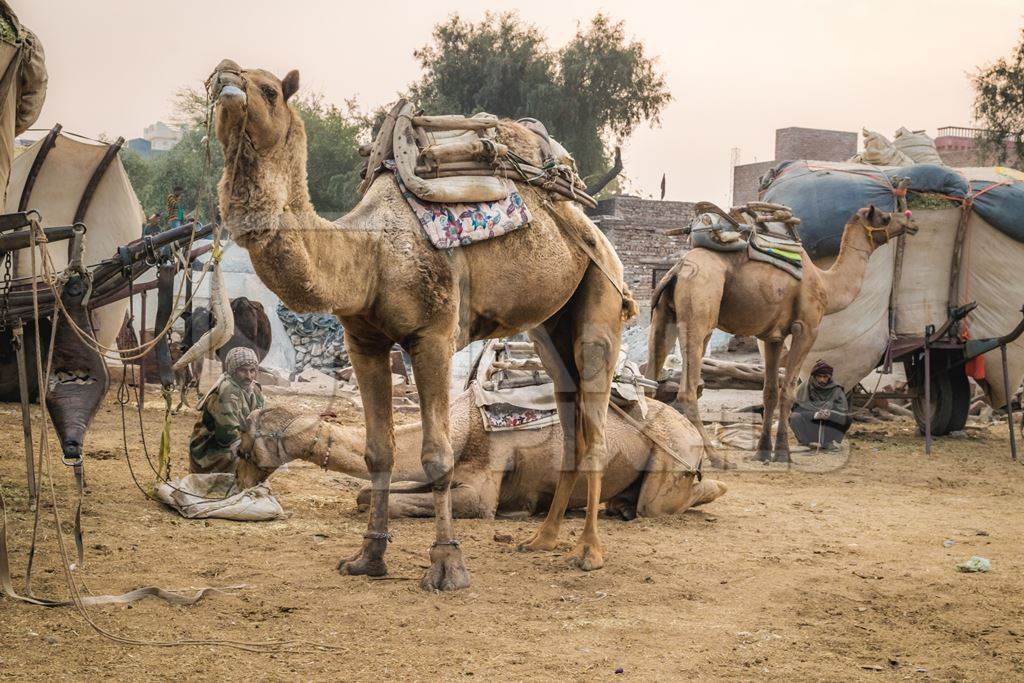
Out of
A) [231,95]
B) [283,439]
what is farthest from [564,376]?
[231,95]

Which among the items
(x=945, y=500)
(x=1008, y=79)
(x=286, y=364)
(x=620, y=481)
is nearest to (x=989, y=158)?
(x=1008, y=79)

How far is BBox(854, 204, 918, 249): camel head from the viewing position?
11.1 meters

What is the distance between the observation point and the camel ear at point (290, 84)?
434cm

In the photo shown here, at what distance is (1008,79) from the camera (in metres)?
23.9

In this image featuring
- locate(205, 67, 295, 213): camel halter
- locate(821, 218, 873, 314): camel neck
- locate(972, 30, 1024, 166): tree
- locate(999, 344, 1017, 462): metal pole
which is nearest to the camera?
locate(205, 67, 295, 213): camel halter

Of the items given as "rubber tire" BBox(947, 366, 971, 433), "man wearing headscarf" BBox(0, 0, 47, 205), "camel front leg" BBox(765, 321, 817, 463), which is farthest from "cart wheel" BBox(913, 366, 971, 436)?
"man wearing headscarf" BBox(0, 0, 47, 205)

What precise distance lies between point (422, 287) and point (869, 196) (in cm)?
911

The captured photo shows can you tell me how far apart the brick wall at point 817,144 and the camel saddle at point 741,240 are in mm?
23165

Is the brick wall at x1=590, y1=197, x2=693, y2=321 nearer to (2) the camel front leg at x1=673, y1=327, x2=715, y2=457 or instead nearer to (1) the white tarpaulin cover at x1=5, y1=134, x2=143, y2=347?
(2) the camel front leg at x1=673, y1=327, x2=715, y2=457

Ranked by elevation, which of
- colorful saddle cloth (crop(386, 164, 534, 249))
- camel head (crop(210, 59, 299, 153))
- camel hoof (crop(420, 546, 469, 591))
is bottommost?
camel hoof (crop(420, 546, 469, 591))

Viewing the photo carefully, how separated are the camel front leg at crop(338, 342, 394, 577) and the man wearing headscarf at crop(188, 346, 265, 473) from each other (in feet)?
6.97

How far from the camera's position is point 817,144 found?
32719 millimetres

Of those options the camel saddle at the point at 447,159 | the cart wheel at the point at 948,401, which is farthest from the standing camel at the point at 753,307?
the camel saddle at the point at 447,159

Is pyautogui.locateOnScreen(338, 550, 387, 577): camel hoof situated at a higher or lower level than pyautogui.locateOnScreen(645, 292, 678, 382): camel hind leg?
lower
